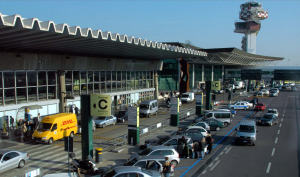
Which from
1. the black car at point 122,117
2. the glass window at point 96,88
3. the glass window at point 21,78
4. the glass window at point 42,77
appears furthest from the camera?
the glass window at point 96,88

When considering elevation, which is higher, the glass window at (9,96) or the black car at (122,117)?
the glass window at (9,96)

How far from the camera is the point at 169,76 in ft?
230

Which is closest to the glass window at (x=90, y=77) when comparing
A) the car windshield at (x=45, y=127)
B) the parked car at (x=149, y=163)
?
the car windshield at (x=45, y=127)

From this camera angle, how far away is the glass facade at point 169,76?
69137 millimetres

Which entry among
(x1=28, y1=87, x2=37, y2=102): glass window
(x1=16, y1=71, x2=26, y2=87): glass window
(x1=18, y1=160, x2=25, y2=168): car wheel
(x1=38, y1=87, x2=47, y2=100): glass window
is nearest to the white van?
(x1=38, y1=87, x2=47, y2=100): glass window

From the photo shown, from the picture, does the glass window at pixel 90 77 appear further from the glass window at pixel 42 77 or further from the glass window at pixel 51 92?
the glass window at pixel 42 77

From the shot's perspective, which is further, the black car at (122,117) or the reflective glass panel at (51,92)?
the reflective glass panel at (51,92)

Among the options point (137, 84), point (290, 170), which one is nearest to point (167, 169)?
point (290, 170)

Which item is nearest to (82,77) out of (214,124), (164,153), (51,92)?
(51,92)

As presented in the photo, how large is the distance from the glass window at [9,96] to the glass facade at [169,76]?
154ft

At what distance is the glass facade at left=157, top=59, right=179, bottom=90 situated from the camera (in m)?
69.1

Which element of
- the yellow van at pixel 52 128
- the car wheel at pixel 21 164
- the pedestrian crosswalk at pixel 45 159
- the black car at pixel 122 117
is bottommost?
the pedestrian crosswalk at pixel 45 159

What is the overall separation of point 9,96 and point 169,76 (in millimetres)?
48374

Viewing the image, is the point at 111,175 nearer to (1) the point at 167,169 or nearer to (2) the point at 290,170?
(1) the point at 167,169
